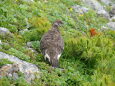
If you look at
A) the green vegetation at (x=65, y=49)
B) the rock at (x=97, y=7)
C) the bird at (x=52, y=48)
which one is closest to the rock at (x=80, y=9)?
the rock at (x=97, y=7)

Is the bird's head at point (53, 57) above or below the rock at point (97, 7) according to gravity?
above

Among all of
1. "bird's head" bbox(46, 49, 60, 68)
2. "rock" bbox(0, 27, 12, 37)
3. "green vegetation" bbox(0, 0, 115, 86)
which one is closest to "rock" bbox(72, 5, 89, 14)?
"green vegetation" bbox(0, 0, 115, 86)

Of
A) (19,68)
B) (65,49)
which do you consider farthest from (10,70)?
(65,49)

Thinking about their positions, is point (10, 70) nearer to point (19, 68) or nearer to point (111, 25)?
point (19, 68)

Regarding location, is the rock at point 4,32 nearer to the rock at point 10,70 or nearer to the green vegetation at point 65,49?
the green vegetation at point 65,49

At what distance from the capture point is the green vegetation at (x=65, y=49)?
9.59 m

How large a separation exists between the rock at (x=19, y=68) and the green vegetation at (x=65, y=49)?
0.63ft

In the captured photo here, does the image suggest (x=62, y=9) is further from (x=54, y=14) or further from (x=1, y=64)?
(x=1, y=64)

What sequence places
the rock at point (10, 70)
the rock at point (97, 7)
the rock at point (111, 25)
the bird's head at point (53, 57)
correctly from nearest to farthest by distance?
the rock at point (10, 70) < the bird's head at point (53, 57) < the rock at point (111, 25) < the rock at point (97, 7)

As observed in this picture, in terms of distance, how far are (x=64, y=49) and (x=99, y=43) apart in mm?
1344

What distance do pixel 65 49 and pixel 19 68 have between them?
3.38m

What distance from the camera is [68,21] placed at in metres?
16.3

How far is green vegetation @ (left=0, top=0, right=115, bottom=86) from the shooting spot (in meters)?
9.59

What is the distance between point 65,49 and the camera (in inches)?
472
